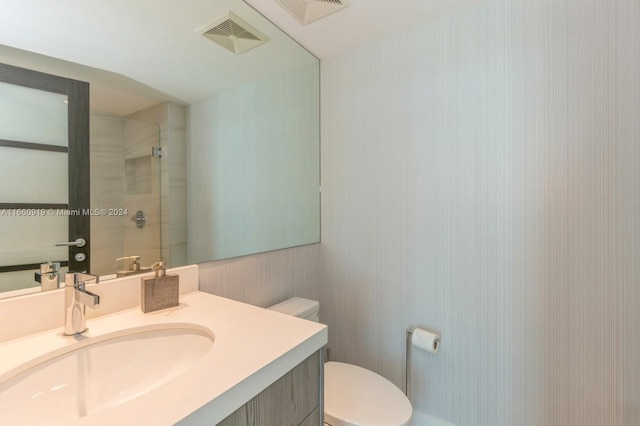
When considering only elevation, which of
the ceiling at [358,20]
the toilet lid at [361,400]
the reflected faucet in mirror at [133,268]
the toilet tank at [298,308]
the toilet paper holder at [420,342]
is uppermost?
the ceiling at [358,20]

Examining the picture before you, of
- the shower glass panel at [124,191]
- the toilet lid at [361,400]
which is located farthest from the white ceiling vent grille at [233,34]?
the toilet lid at [361,400]

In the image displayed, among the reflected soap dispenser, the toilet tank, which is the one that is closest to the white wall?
the toilet tank

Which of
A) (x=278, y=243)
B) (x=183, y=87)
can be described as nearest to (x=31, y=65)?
(x=183, y=87)

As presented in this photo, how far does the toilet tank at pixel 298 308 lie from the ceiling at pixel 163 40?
1.11 m

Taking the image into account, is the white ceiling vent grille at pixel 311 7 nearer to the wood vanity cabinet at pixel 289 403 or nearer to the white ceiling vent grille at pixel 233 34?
the white ceiling vent grille at pixel 233 34

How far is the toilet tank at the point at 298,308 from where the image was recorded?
147 centimetres

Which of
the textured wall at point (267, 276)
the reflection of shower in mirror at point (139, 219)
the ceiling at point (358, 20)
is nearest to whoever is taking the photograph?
the reflection of shower in mirror at point (139, 219)

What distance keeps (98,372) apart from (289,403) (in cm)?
51

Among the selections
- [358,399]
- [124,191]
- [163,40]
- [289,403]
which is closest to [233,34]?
[163,40]

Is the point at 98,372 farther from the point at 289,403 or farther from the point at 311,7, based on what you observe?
the point at 311,7

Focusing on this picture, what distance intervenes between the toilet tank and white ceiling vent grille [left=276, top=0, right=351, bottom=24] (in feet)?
5.05

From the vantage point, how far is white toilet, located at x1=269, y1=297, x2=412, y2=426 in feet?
3.63

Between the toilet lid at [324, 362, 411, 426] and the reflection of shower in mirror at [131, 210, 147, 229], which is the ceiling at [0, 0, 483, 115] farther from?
the toilet lid at [324, 362, 411, 426]

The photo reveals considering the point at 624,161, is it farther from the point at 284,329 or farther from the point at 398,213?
the point at 284,329
